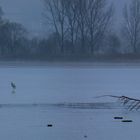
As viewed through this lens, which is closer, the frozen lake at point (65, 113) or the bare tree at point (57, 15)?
the frozen lake at point (65, 113)

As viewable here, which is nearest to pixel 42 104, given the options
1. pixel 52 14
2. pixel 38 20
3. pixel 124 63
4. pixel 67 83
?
pixel 67 83

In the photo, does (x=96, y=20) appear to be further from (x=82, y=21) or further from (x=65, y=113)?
(x=65, y=113)

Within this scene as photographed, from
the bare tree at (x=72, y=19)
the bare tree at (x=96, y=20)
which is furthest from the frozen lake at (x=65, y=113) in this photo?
the bare tree at (x=96, y=20)

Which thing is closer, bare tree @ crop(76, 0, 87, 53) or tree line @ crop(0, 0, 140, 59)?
tree line @ crop(0, 0, 140, 59)

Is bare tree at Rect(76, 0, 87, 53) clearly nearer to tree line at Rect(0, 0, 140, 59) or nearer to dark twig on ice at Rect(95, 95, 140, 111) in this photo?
tree line at Rect(0, 0, 140, 59)

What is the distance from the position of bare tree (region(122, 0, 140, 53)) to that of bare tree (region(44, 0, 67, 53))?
4.70 meters

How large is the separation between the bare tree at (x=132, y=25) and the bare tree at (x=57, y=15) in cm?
470

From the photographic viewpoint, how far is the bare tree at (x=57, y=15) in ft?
145

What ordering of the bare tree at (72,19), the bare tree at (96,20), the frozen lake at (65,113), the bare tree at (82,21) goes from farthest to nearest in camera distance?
1. the bare tree at (96,20)
2. the bare tree at (72,19)
3. the bare tree at (82,21)
4. the frozen lake at (65,113)

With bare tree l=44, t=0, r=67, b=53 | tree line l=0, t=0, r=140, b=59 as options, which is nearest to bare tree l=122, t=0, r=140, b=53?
tree line l=0, t=0, r=140, b=59

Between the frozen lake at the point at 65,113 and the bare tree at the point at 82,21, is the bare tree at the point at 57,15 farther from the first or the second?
the frozen lake at the point at 65,113

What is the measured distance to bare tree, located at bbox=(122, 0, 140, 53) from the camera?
46094 mm

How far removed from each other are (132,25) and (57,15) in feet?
17.4

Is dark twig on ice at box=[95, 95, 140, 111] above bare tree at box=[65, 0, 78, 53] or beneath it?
beneath
